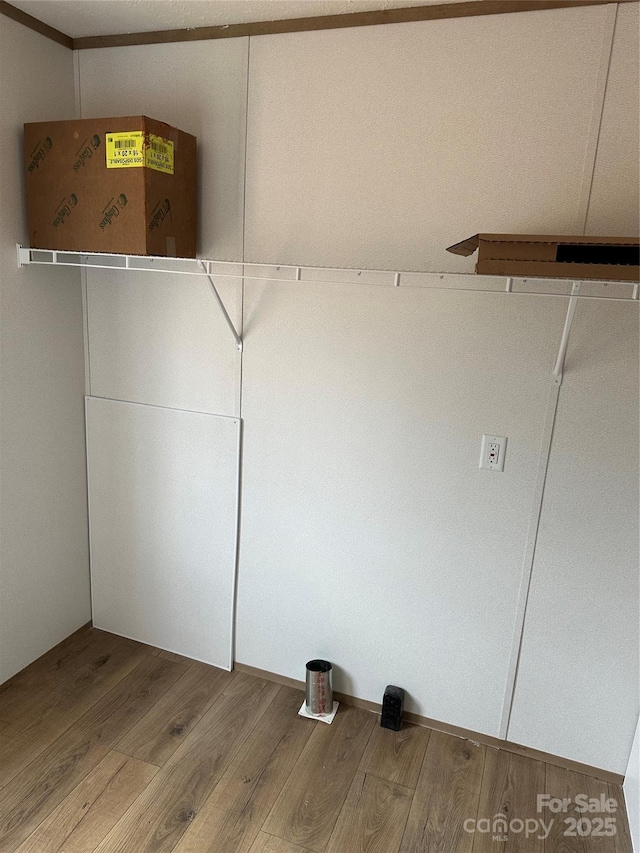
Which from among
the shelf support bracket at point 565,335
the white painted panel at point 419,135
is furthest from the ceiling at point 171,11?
the shelf support bracket at point 565,335

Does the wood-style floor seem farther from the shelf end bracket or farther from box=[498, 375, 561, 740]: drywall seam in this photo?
the shelf end bracket

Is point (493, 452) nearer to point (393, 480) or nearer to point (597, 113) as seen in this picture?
point (393, 480)

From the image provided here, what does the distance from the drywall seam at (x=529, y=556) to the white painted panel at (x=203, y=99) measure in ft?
3.86

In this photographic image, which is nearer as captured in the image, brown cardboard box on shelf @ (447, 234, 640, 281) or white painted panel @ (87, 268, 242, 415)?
brown cardboard box on shelf @ (447, 234, 640, 281)

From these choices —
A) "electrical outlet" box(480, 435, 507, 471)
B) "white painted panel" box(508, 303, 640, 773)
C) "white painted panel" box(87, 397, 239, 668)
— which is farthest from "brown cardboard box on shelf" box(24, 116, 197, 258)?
"white painted panel" box(508, 303, 640, 773)

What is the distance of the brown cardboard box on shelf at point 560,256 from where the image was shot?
1460 mm

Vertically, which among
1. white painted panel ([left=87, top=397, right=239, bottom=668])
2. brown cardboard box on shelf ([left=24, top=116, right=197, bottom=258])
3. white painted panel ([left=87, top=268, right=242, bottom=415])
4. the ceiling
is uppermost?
the ceiling

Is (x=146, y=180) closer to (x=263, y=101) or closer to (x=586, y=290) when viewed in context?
(x=263, y=101)

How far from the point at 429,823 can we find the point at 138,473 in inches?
64.2

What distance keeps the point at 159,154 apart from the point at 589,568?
1.88 metres

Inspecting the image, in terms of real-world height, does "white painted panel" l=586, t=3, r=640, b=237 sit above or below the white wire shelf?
above

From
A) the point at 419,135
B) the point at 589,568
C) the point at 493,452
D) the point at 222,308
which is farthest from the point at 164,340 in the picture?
the point at 589,568

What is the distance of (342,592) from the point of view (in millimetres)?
2301

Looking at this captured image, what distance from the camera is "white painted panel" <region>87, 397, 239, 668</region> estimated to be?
7.87 feet
